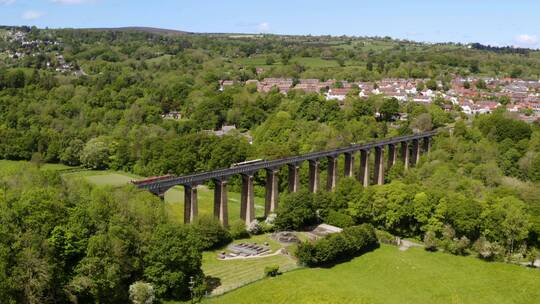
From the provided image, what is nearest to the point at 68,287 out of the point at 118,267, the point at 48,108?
the point at 118,267

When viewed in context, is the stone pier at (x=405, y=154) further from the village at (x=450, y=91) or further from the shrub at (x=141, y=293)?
the shrub at (x=141, y=293)

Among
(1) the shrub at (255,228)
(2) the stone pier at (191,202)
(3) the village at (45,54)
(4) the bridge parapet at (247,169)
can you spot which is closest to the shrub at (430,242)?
(1) the shrub at (255,228)

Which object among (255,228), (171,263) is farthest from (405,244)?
(171,263)

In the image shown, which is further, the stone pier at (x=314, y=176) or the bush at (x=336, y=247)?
the stone pier at (x=314, y=176)

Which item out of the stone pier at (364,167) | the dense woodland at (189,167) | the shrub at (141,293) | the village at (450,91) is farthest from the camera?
the village at (450,91)

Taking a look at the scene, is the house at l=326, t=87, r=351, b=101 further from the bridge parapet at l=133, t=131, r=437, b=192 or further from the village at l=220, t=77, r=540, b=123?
the bridge parapet at l=133, t=131, r=437, b=192

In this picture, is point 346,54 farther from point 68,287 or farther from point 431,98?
point 68,287
